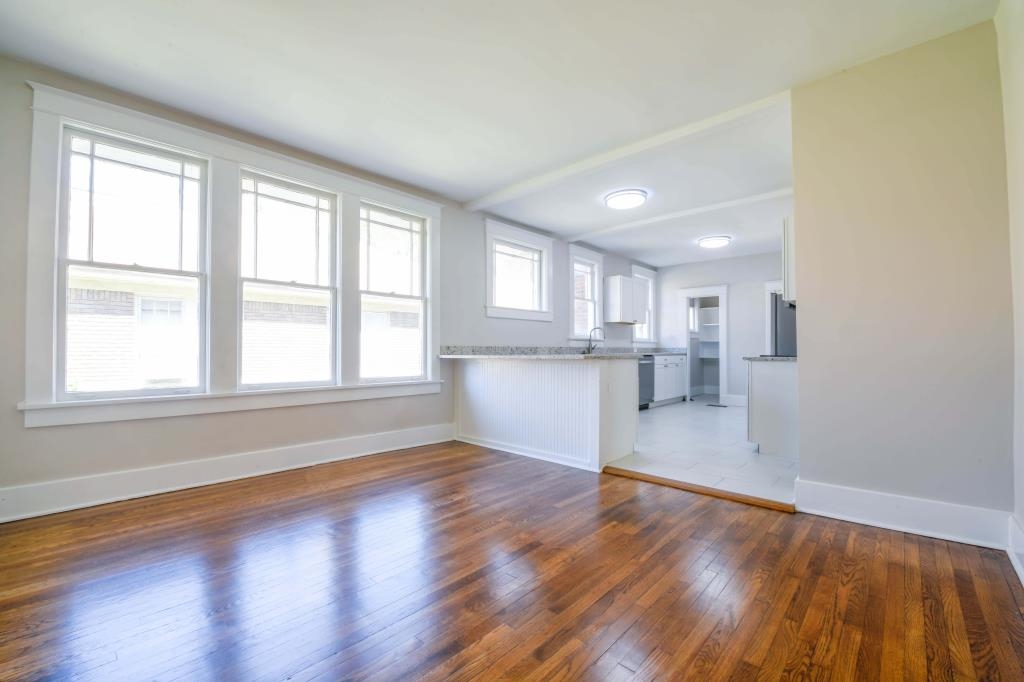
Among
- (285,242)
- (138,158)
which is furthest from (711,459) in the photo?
(138,158)

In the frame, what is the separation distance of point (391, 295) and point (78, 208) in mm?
2284

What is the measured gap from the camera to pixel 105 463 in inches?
111

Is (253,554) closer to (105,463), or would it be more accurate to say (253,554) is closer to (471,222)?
(105,463)

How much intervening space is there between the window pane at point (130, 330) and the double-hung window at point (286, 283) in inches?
15.1

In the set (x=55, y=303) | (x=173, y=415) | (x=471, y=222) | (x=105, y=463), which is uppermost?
(x=471, y=222)

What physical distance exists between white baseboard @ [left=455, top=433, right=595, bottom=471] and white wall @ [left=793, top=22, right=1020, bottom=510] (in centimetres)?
165

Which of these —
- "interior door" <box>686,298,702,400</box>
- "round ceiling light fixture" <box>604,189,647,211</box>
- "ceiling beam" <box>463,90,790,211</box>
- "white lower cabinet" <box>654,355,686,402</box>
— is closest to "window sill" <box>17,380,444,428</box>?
"ceiling beam" <box>463,90,790,211</box>

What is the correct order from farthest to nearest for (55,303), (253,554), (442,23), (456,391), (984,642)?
(456,391) < (55,303) < (442,23) < (253,554) < (984,642)

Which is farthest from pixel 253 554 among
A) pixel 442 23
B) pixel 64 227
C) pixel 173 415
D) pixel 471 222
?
pixel 471 222

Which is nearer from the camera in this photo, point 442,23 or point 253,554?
point 253,554

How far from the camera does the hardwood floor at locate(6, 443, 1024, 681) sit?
137 cm

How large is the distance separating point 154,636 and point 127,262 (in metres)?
2.57

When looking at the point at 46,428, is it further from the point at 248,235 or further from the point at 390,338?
the point at 390,338

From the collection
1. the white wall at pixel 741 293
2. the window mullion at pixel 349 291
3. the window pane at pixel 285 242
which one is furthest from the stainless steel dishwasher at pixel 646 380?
the window pane at pixel 285 242
